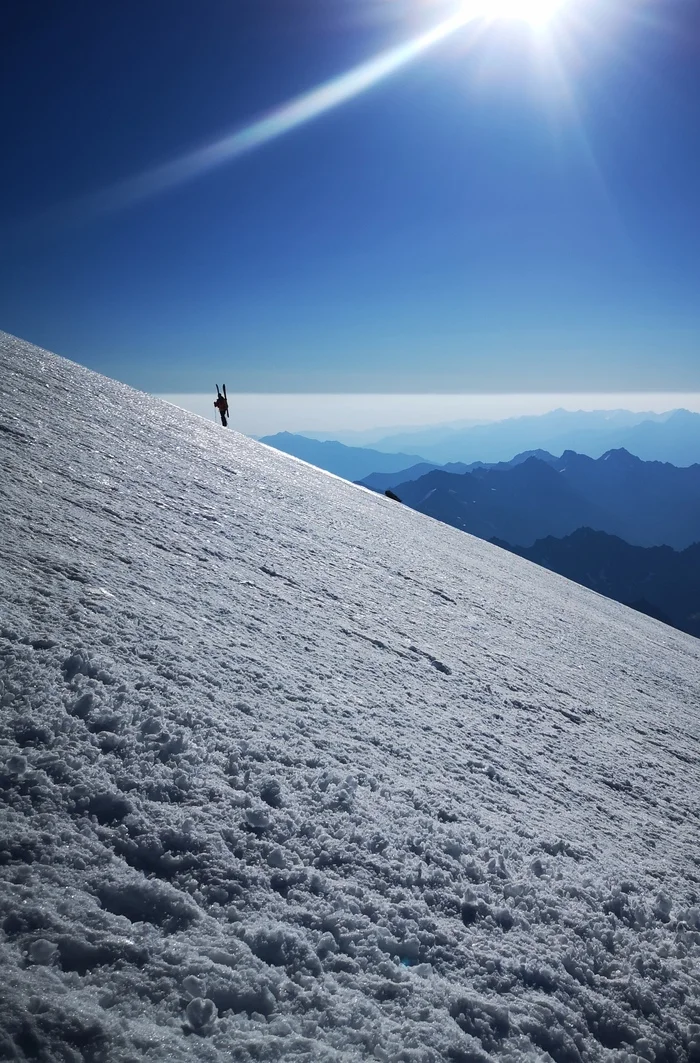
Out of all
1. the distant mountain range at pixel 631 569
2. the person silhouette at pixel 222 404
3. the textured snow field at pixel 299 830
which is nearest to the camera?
the textured snow field at pixel 299 830

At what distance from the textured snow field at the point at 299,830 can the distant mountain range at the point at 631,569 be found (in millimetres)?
186252

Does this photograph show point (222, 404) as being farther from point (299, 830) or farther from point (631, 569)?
point (631, 569)

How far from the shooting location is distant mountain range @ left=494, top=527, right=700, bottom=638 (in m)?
173

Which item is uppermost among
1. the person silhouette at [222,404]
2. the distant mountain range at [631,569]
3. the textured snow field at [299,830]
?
the distant mountain range at [631,569]

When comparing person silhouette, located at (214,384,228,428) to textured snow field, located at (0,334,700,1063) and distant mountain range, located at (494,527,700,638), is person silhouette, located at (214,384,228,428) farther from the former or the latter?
distant mountain range, located at (494,527,700,638)

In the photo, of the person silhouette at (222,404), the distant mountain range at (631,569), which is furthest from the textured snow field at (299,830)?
the distant mountain range at (631,569)

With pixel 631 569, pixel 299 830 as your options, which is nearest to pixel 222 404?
pixel 299 830

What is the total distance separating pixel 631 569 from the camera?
190 metres

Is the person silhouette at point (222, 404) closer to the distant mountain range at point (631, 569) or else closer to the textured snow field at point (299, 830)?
the textured snow field at point (299, 830)

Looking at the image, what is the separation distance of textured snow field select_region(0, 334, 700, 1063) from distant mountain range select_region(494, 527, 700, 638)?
186 meters

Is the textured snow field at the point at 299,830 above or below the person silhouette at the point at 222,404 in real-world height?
below

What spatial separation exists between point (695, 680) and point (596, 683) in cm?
289

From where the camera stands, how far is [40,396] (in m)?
6.75

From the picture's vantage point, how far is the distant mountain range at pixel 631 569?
566 feet
